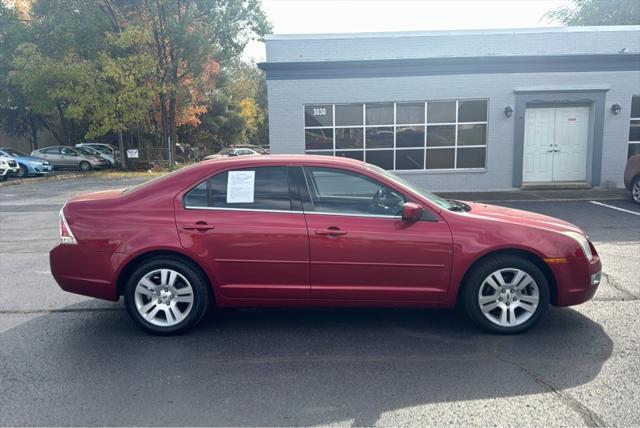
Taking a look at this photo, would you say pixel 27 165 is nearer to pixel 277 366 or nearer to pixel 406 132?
pixel 406 132

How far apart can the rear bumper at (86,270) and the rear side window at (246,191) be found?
889 mm

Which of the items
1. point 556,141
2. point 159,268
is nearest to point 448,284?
point 159,268

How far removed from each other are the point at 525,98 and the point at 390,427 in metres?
14.0

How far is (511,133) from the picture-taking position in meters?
15.2

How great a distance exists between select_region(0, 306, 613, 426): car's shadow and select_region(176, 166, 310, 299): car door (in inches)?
20.1

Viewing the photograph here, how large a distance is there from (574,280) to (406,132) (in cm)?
1133

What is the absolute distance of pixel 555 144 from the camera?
50.9ft

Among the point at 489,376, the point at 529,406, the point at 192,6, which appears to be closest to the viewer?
the point at 529,406

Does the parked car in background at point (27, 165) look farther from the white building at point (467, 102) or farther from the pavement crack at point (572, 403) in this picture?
the pavement crack at point (572, 403)

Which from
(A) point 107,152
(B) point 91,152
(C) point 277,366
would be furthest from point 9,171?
(C) point 277,366

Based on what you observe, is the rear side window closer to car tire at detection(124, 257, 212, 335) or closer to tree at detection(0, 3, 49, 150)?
car tire at detection(124, 257, 212, 335)

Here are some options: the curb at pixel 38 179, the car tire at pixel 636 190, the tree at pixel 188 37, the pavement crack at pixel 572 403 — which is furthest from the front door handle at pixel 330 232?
the tree at pixel 188 37

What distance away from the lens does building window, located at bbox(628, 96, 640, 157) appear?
15234 mm

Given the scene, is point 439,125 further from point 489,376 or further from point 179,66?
point 179,66
